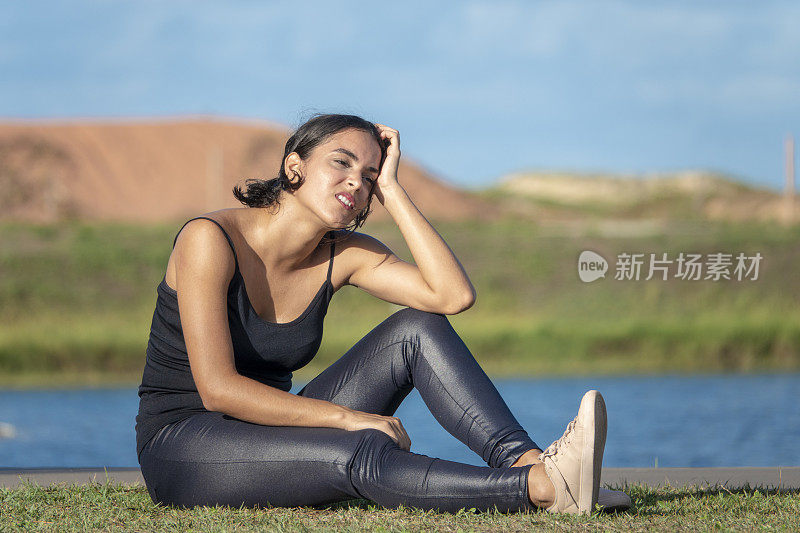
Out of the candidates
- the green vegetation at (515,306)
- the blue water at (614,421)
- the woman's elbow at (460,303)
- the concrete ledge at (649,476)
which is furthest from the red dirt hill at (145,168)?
the woman's elbow at (460,303)

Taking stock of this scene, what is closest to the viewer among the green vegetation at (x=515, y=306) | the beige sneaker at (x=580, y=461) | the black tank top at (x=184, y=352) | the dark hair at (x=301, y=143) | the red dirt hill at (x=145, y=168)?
the beige sneaker at (x=580, y=461)

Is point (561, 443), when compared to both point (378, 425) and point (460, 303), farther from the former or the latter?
point (460, 303)

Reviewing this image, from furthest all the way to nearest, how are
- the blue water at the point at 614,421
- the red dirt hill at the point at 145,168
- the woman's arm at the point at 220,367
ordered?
the red dirt hill at the point at 145,168 → the blue water at the point at 614,421 → the woman's arm at the point at 220,367

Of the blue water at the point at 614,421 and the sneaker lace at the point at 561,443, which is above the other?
the sneaker lace at the point at 561,443

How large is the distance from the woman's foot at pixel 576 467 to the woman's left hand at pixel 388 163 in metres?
0.86

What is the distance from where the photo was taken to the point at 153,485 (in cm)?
249

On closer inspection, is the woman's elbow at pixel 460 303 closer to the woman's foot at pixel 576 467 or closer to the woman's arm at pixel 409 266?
the woman's arm at pixel 409 266

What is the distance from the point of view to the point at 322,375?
2.67 metres

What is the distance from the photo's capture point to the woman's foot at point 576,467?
2207 mm

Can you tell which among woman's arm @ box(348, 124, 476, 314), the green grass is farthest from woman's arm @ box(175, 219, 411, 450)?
woman's arm @ box(348, 124, 476, 314)

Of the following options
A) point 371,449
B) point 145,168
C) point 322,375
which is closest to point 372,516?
point 371,449

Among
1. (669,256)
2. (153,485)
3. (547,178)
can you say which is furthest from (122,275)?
(547,178)

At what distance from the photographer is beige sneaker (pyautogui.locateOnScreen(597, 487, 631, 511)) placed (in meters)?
2.33

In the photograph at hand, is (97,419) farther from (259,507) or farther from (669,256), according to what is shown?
(669,256)
